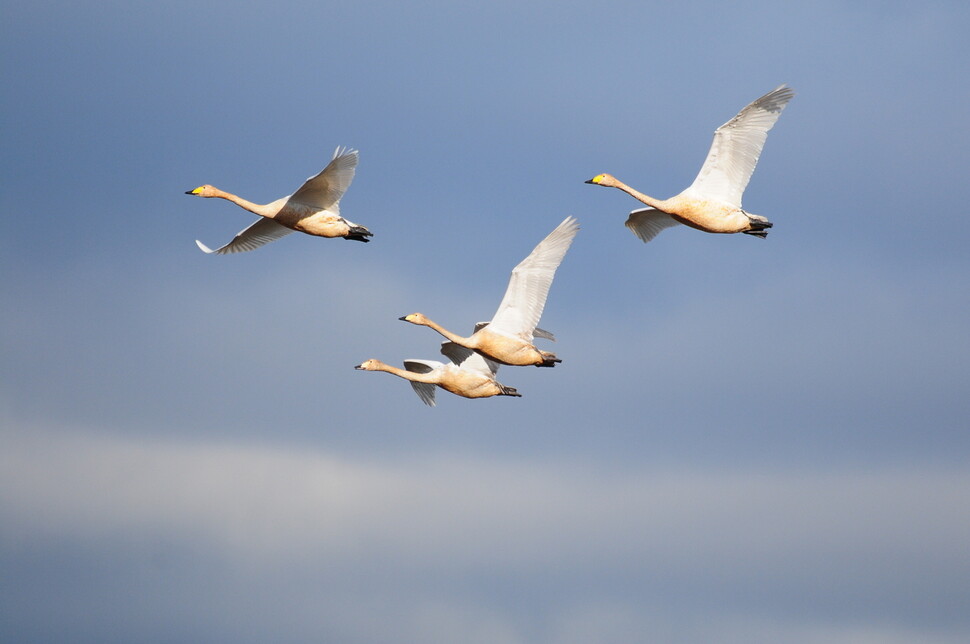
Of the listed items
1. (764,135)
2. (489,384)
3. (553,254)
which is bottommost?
(489,384)

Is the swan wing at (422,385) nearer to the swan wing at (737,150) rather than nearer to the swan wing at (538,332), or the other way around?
the swan wing at (538,332)

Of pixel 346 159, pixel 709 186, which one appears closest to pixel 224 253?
pixel 346 159

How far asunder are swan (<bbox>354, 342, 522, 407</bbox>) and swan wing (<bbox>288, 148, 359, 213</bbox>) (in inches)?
215

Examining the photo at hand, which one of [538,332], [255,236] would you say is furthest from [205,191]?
[538,332]

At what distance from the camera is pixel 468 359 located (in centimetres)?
5966

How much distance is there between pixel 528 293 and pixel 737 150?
24.4 feet

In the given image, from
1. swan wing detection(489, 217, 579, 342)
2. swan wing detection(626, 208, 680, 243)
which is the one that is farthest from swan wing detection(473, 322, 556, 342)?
swan wing detection(626, 208, 680, 243)

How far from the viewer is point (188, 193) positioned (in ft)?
202

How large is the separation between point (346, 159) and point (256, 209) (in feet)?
13.4

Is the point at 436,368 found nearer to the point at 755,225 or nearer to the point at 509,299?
the point at 509,299

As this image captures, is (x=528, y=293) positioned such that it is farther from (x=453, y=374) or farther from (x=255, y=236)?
(x=255, y=236)

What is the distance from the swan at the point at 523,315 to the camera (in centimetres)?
5684

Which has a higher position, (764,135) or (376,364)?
(764,135)

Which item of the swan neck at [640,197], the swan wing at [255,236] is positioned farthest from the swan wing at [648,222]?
the swan wing at [255,236]
